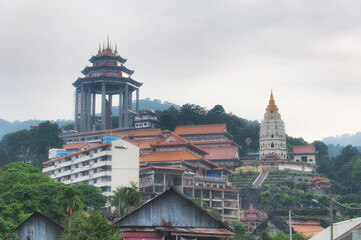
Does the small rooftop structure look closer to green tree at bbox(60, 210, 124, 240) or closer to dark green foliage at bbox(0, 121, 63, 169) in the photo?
dark green foliage at bbox(0, 121, 63, 169)

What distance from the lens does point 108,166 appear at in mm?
97250

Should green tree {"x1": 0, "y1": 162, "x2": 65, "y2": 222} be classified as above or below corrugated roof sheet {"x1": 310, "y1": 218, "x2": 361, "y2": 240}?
above

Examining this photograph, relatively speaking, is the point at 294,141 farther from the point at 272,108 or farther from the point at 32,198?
the point at 32,198

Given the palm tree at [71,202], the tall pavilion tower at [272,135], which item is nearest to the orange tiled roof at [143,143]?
the tall pavilion tower at [272,135]

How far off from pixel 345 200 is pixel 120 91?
200 feet

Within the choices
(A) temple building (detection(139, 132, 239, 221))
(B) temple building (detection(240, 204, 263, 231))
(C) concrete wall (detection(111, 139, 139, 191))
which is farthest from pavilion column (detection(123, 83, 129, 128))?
(B) temple building (detection(240, 204, 263, 231))

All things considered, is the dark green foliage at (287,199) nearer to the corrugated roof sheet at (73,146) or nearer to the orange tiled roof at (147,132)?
the orange tiled roof at (147,132)

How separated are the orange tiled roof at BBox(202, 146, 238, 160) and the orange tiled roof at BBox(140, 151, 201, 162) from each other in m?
22.0

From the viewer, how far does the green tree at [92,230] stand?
35219mm

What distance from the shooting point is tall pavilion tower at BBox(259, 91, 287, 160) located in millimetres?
148250

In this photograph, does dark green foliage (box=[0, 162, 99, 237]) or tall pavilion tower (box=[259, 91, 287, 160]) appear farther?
tall pavilion tower (box=[259, 91, 287, 160])

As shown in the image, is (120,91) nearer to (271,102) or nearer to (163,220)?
(271,102)

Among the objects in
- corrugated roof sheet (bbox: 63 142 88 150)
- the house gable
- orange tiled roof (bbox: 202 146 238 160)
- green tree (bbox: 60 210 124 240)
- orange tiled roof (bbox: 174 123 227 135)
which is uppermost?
orange tiled roof (bbox: 174 123 227 135)

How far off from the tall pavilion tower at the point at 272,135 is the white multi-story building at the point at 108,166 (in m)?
53.2
